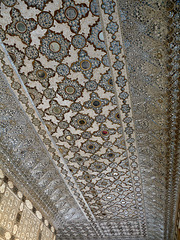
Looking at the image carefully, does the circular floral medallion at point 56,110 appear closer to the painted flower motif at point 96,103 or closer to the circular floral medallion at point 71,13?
the painted flower motif at point 96,103

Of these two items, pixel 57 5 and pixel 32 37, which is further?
pixel 32 37

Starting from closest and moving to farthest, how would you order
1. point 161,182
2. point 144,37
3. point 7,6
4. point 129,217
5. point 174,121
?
point 7,6 < point 144,37 < point 174,121 < point 161,182 < point 129,217

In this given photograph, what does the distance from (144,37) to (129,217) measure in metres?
6.35

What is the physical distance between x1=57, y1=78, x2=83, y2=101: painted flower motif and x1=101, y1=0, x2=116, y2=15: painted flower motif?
123 centimetres

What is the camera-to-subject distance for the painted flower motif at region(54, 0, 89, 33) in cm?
288

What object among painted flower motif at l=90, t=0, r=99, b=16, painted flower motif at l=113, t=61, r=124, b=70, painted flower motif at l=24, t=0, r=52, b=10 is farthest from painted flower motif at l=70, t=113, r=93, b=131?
painted flower motif at l=24, t=0, r=52, b=10

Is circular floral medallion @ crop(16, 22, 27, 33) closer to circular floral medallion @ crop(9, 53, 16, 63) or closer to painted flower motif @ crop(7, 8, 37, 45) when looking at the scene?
painted flower motif @ crop(7, 8, 37, 45)

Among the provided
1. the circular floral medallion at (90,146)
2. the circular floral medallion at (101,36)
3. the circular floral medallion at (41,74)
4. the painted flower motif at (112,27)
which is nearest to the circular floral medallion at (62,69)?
the circular floral medallion at (41,74)

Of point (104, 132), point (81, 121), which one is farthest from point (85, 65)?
point (104, 132)

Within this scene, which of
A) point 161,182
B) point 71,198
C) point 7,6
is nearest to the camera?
point 7,6

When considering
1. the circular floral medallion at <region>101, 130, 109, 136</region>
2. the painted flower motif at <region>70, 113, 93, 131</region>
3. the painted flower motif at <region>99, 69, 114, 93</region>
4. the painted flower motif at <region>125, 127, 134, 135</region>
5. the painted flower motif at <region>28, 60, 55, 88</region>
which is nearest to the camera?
the painted flower motif at <region>28, 60, 55, 88</region>

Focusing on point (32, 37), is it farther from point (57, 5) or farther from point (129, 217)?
point (129, 217)

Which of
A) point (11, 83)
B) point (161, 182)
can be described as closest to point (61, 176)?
point (161, 182)

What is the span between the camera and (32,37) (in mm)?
3170
